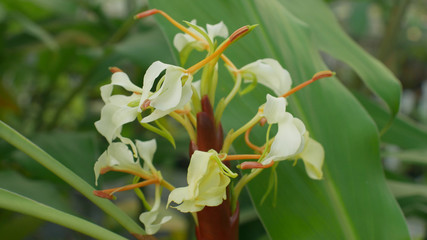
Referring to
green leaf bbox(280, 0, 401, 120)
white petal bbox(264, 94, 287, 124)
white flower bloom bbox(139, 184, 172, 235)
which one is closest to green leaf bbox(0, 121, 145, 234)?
white flower bloom bbox(139, 184, 172, 235)

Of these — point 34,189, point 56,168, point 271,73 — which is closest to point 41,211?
point 56,168

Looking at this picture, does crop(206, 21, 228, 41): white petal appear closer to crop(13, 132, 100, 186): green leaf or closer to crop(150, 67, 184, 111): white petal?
crop(150, 67, 184, 111): white petal

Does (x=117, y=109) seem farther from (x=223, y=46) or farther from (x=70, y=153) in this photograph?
(x=70, y=153)

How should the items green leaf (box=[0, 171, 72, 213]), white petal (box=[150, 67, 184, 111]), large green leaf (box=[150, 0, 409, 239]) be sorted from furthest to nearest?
green leaf (box=[0, 171, 72, 213]), large green leaf (box=[150, 0, 409, 239]), white petal (box=[150, 67, 184, 111])

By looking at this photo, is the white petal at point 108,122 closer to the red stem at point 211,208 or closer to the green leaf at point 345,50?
the red stem at point 211,208

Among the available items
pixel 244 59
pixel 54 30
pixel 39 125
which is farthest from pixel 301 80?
pixel 39 125

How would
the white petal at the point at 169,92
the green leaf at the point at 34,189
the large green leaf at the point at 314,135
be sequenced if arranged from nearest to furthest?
the white petal at the point at 169,92 → the large green leaf at the point at 314,135 → the green leaf at the point at 34,189

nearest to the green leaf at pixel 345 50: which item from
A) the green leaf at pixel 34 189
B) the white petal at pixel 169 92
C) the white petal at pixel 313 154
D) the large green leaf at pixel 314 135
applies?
the large green leaf at pixel 314 135
